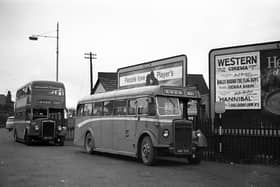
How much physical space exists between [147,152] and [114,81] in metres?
38.0

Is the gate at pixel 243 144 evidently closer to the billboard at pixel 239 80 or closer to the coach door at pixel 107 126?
the billboard at pixel 239 80

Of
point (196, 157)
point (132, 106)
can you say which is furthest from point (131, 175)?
point (132, 106)

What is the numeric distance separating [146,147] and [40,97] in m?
13.4

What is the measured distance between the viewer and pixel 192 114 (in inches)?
601

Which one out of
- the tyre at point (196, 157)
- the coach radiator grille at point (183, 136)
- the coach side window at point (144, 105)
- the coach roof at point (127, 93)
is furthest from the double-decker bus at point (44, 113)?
the coach radiator grille at point (183, 136)

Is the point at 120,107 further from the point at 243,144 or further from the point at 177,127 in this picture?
the point at 243,144

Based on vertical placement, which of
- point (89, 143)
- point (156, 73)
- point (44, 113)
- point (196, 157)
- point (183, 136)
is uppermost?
point (156, 73)

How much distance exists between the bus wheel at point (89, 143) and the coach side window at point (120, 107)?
2.98 meters

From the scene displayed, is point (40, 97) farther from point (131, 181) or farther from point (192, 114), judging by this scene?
point (131, 181)

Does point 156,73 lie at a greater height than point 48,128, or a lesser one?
greater

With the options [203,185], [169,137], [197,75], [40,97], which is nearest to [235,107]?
[169,137]

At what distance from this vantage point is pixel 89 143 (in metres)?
19.6

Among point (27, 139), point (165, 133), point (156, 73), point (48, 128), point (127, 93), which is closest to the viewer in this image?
point (165, 133)

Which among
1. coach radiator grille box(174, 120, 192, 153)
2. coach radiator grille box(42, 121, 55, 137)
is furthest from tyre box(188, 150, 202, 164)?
coach radiator grille box(42, 121, 55, 137)
